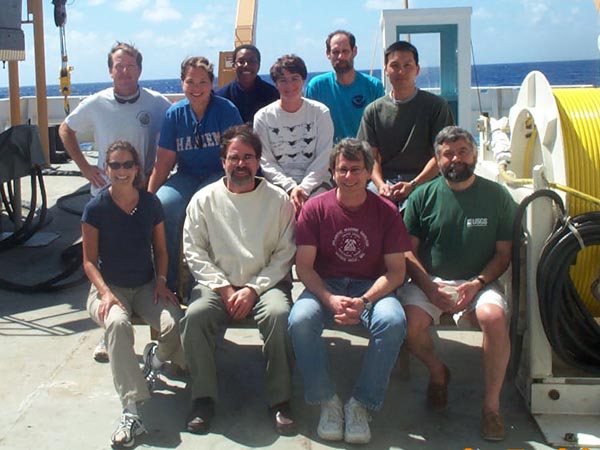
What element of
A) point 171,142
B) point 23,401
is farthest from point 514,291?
point 23,401

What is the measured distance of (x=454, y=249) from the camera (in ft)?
13.2

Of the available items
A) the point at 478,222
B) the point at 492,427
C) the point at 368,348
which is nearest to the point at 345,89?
the point at 478,222

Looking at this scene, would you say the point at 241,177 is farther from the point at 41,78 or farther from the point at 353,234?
the point at 41,78

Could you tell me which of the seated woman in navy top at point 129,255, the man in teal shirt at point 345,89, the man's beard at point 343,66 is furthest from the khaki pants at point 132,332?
the man's beard at point 343,66

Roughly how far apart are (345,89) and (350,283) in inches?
87.2

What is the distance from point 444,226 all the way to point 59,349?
2.77 metres

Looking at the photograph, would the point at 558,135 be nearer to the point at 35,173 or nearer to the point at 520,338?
the point at 520,338

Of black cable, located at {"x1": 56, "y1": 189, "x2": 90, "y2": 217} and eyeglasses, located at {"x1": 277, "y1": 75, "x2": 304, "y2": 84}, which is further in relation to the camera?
black cable, located at {"x1": 56, "y1": 189, "x2": 90, "y2": 217}

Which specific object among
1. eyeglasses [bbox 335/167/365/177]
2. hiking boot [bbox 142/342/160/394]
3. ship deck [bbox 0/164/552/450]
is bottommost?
ship deck [bbox 0/164/552/450]

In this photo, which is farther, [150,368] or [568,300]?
[150,368]

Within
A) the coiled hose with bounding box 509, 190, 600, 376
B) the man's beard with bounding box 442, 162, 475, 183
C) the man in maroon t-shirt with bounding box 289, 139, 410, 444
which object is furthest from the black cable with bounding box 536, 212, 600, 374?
the man in maroon t-shirt with bounding box 289, 139, 410, 444

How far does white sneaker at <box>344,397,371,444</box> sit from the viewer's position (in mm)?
3634

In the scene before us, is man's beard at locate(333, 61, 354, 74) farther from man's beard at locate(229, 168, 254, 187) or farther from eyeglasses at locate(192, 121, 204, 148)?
man's beard at locate(229, 168, 254, 187)

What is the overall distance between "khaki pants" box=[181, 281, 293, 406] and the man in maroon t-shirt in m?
0.09
